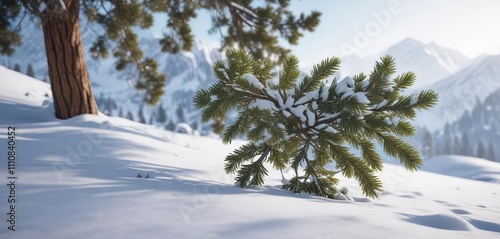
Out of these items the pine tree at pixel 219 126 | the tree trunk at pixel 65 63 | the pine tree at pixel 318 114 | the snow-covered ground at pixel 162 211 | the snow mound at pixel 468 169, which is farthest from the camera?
the pine tree at pixel 219 126

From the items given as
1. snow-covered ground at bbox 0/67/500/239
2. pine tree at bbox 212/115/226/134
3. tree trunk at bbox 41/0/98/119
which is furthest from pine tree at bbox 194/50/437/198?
pine tree at bbox 212/115/226/134

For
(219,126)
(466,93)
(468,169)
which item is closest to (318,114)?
(219,126)

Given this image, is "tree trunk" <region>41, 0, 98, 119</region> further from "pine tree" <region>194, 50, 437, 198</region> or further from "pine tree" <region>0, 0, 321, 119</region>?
"pine tree" <region>194, 50, 437, 198</region>

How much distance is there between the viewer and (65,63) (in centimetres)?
405

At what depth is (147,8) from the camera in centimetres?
578

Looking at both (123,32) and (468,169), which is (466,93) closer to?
(468,169)

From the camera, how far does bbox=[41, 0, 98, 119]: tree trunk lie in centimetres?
401

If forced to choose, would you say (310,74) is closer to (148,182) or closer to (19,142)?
(148,182)

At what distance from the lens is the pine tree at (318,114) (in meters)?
1.65

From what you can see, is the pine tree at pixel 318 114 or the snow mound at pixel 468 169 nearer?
the pine tree at pixel 318 114

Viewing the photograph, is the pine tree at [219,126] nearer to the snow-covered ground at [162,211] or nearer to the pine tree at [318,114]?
the snow-covered ground at [162,211]

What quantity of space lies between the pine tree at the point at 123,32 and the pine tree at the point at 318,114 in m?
3.30

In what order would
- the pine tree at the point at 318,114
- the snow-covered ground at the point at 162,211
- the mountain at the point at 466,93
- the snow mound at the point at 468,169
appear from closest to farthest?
the snow-covered ground at the point at 162,211
the pine tree at the point at 318,114
the snow mound at the point at 468,169
the mountain at the point at 466,93

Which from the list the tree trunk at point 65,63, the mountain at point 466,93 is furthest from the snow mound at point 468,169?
the mountain at point 466,93
